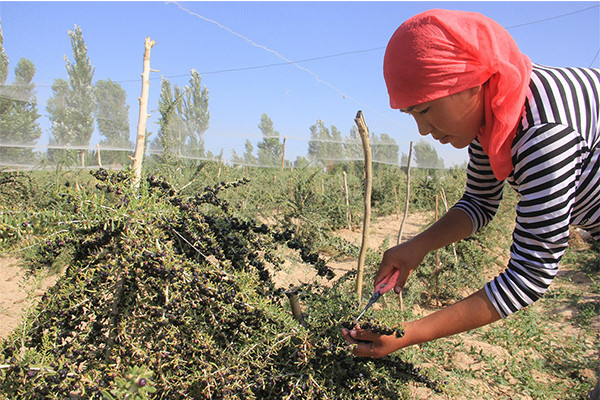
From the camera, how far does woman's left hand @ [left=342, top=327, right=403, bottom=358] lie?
1.26m

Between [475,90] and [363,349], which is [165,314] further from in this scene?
[475,90]

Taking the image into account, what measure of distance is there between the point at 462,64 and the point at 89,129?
51.4ft

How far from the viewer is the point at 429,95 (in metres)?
1.15

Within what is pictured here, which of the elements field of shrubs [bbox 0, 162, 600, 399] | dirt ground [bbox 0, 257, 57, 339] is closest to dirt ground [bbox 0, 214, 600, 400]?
dirt ground [bbox 0, 257, 57, 339]

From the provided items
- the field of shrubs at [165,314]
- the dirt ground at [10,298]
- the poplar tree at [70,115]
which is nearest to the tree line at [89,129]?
the poplar tree at [70,115]

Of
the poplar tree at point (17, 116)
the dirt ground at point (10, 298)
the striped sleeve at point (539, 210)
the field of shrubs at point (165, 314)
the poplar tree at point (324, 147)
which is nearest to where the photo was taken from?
the striped sleeve at point (539, 210)

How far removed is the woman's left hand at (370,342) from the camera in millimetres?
1263

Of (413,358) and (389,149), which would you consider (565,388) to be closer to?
(413,358)

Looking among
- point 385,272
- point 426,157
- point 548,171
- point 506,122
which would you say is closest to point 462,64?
point 506,122

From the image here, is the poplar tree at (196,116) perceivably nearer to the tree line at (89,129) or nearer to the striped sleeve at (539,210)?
the tree line at (89,129)

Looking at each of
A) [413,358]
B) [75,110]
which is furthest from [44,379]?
[75,110]

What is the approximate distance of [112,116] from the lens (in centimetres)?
1430

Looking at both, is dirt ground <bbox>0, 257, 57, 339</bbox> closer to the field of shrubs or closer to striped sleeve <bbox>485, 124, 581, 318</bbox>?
the field of shrubs

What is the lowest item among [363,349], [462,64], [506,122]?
[363,349]
